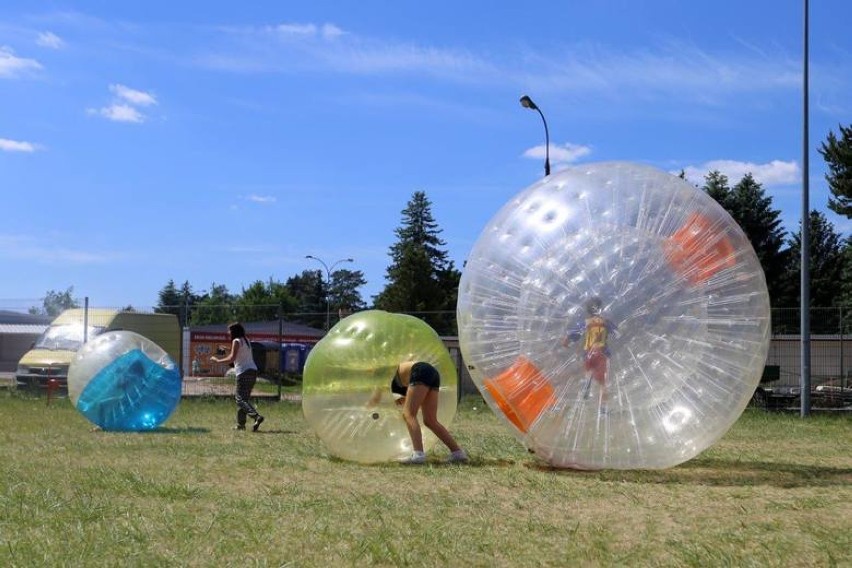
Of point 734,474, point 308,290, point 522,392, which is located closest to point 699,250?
point 522,392

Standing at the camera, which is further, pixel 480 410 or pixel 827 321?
pixel 827 321

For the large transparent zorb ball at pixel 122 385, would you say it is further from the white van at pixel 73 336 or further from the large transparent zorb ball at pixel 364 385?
the white van at pixel 73 336

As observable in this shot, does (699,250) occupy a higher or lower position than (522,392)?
higher

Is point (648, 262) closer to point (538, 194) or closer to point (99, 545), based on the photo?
point (538, 194)

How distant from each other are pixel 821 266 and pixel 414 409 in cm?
5104

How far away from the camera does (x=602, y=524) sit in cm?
641

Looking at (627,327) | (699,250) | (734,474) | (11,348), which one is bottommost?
(11,348)

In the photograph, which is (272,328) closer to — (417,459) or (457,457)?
(457,457)

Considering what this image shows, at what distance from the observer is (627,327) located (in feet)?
27.7

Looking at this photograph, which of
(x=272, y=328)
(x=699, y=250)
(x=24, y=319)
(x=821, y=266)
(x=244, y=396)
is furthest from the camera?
(x=821, y=266)

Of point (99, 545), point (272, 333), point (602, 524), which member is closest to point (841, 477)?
point (602, 524)

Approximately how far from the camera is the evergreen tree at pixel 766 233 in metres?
49.9

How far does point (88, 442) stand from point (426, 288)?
5212 centimetres

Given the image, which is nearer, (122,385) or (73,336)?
(122,385)
